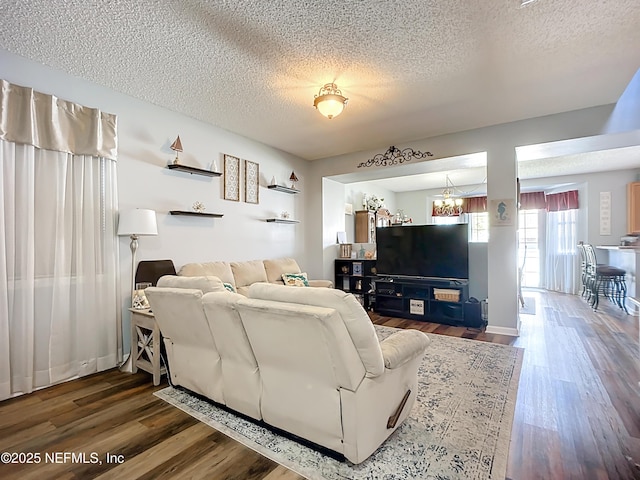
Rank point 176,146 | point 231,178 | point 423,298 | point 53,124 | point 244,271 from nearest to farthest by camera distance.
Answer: point 53,124 → point 176,146 → point 244,271 → point 231,178 → point 423,298

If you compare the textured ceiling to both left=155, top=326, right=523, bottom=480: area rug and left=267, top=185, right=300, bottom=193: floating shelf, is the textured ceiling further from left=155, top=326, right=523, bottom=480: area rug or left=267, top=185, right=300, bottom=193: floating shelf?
left=155, top=326, right=523, bottom=480: area rug

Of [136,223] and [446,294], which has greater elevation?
[136,223]

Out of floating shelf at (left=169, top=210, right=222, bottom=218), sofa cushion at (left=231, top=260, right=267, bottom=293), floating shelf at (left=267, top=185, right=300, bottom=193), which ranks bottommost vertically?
sofa cushion at (left=231, top=260, right=267, bottom=293)

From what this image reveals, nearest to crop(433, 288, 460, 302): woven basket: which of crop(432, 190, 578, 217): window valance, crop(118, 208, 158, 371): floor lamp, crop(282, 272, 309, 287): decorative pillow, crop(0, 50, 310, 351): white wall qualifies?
crop(282, 272, 309, 287): decorative pillow

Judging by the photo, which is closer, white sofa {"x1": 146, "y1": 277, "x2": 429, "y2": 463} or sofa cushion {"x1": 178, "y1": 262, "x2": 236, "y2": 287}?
white sofa {"x1": 146, "y1": 277, "x2": 429, "y2": 463}

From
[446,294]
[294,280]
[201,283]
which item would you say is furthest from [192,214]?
[446,294]

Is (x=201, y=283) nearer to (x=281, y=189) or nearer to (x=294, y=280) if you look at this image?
(x=294, y=280)

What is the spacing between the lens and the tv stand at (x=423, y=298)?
4762 millimetres

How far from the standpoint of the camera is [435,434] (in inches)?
79.5

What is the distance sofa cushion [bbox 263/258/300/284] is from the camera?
4812 millimetres

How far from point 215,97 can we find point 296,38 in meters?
1.39

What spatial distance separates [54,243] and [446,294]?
4683 mm

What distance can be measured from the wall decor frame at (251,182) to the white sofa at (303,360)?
269 centimetres

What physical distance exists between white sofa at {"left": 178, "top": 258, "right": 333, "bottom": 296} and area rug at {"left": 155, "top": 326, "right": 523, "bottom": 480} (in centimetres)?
145
